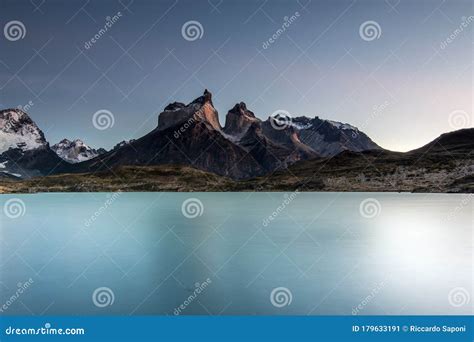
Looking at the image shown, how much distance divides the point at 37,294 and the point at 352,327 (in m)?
21.0

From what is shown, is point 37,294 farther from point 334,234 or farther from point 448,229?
point 448,229

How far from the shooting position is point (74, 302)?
2669cm

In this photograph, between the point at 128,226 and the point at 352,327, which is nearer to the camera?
the point at 352,327

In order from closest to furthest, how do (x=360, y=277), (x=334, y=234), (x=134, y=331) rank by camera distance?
(x=134, y=331) < (x=360, y=277) < (x=334, y=234)

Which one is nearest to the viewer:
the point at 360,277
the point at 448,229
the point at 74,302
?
the point at 74,302

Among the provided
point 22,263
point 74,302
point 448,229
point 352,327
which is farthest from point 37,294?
point 448,229

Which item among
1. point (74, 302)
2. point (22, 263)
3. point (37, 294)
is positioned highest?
point (74, 302)

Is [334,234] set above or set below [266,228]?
above

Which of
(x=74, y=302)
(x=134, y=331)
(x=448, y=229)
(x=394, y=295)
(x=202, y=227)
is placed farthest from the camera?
(x=202, y=227)

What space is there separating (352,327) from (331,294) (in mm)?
10578

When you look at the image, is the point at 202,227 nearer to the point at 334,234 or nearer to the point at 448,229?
the point at 334,234

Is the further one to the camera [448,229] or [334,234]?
[448,229]

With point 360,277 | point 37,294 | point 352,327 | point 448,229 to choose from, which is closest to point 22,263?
point 37,294

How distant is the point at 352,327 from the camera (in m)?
18.4
